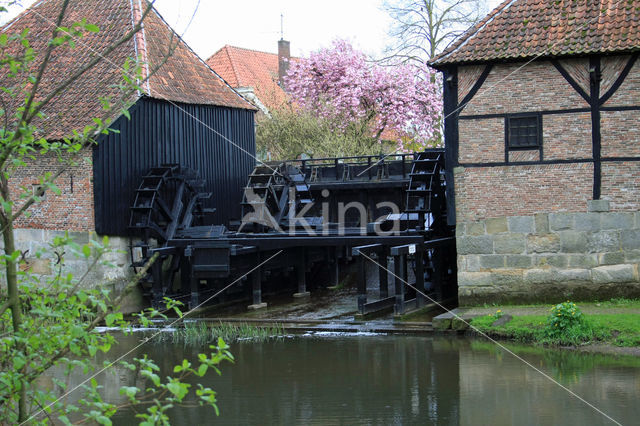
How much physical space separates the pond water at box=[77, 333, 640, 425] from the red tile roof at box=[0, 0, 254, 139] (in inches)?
237

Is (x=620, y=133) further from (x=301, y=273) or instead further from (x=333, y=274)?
(x=333, y=274)

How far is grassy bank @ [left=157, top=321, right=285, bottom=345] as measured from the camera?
12836 mm

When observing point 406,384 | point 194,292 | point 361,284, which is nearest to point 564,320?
point 406,384

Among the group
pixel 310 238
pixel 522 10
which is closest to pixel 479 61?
pixel 522 10

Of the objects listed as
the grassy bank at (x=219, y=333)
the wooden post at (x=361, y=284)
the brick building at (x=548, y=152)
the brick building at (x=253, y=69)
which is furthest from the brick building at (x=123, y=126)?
the brick building at (x=253, y=69)

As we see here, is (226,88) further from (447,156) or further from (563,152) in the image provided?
(563,152)

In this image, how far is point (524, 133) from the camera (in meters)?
12.9

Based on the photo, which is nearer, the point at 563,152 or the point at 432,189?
the point at 563,152

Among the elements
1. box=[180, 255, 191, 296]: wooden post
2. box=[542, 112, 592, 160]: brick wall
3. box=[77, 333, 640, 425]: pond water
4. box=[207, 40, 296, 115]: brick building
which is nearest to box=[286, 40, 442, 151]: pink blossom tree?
box=[207, 40, 296, 115]: brick building

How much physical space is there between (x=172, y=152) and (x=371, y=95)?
1219 centimetres

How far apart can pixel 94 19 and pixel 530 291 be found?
11.5 m

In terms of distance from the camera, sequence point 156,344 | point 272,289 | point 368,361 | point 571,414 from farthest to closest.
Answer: point 272,289 → point 156,344 → point 368,361 → point 571,414

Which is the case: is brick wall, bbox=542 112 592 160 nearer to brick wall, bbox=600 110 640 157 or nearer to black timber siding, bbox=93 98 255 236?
brick wall, bbox=600 110 640 157

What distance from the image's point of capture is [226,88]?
65.8ft
